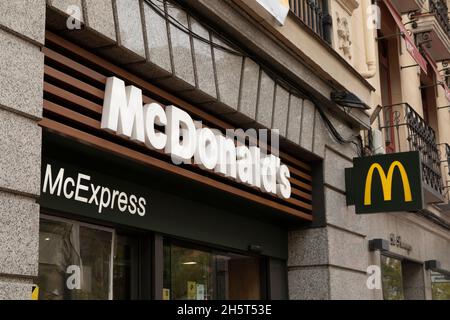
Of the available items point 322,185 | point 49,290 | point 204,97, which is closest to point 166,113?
point 204,97

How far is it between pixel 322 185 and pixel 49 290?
5039 mm

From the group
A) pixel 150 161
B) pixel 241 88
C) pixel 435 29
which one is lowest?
pixel 150 161

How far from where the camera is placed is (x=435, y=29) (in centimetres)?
1761

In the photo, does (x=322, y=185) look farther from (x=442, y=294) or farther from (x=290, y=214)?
(x=442, y=294)

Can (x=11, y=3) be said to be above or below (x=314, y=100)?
below

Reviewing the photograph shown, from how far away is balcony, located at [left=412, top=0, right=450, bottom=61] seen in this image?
1742cm

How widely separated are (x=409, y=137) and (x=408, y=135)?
62 millimetres

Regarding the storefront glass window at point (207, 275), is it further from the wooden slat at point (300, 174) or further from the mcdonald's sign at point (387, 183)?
the mcdonald's sign at point (387, 183)

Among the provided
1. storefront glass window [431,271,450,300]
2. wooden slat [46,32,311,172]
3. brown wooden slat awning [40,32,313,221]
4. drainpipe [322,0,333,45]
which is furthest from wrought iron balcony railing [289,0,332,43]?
storefront glass window [431,271,450,300]

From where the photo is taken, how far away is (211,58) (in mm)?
8047

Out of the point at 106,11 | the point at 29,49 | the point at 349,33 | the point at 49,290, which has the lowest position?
the point at 49,290

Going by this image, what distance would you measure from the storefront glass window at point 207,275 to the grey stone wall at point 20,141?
9.07 feet

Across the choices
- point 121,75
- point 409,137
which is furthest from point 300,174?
point 409,137

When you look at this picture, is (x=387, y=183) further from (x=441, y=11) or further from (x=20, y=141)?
(x=441, y=11)
